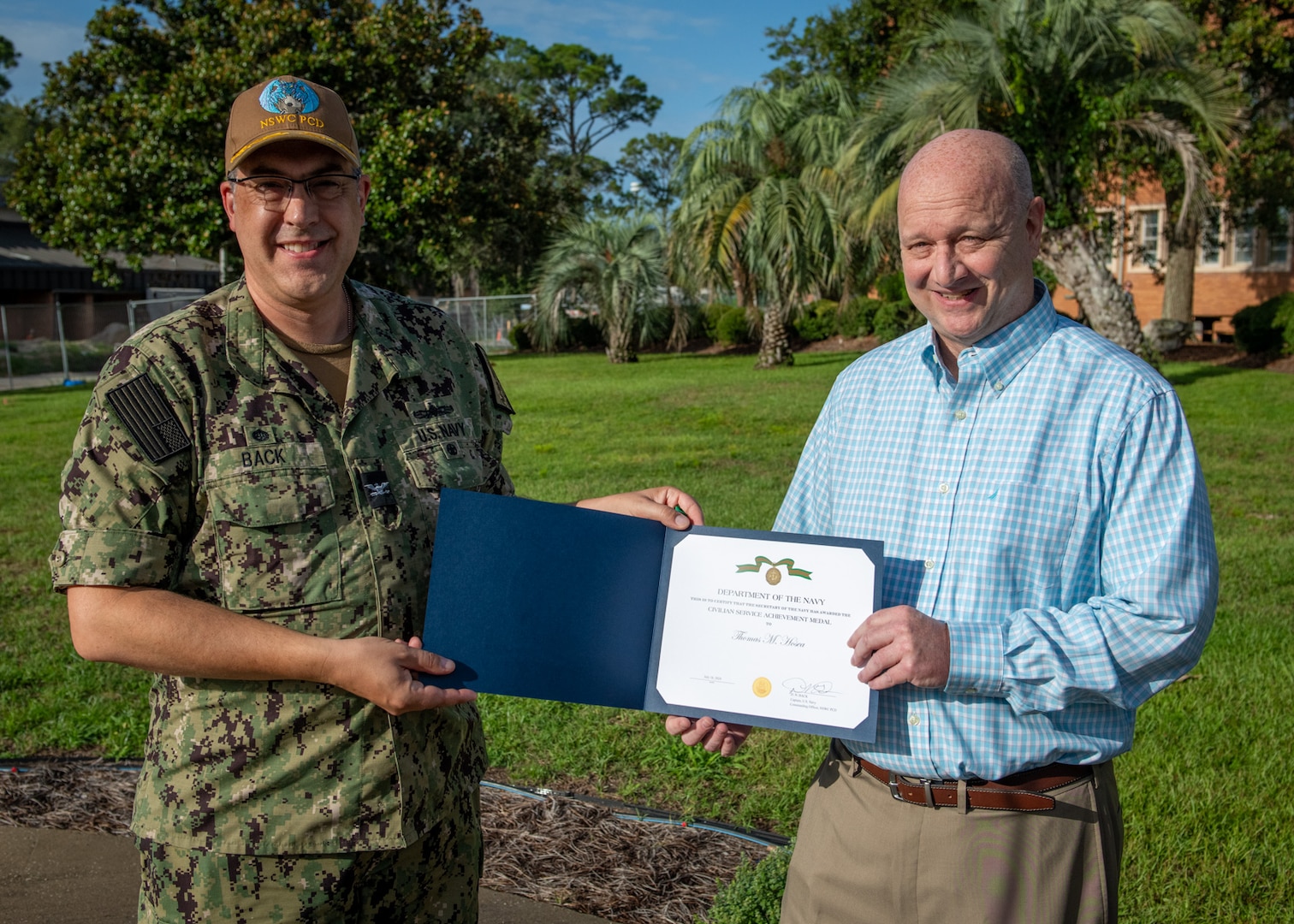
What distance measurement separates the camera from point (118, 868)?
12.5 feet

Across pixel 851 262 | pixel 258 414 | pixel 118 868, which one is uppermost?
pixel 851 262

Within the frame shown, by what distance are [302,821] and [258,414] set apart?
0.84 m

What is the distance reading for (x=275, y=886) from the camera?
2107 millimetres

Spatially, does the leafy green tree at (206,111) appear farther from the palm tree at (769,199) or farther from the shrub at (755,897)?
the shrub at (755,897)

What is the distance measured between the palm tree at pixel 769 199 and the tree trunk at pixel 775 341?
0.02m

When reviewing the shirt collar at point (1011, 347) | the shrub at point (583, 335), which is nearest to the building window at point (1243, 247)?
the shrub at point (583, 335)

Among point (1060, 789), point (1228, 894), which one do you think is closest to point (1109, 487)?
point (1060, 789)

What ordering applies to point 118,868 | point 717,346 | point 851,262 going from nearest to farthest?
point 118,868, point 851,262, point 717,346

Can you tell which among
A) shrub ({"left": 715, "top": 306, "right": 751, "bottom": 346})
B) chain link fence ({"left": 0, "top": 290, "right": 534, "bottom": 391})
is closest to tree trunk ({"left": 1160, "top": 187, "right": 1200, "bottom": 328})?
shrub ({"left": 715, "top": 306, "right": 751, "bottom": 346})

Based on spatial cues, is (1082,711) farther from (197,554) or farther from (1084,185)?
(1084,185)

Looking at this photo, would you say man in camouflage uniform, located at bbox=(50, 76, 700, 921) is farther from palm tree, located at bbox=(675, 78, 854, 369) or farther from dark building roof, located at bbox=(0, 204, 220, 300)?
dark building roof, located at bbox=(0, 204, 220, 300)

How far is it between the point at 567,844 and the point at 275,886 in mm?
1949

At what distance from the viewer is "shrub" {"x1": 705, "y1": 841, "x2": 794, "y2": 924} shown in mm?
3240
